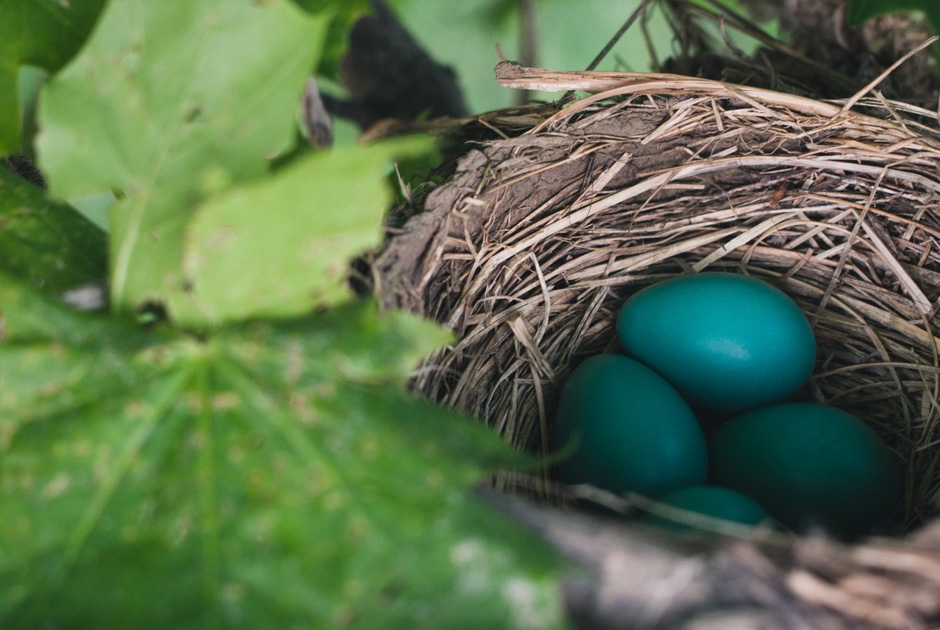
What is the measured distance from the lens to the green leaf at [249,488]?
0.37 metres

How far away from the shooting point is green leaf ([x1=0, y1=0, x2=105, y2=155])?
560 millimetres

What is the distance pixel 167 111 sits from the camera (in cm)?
45

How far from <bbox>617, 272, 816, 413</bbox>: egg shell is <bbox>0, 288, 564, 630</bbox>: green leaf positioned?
459 millimetres

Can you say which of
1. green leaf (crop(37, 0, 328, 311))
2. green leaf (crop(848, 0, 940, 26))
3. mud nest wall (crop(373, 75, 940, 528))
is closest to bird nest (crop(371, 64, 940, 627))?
mud nest wall (crop(373, 75, 940, 528))

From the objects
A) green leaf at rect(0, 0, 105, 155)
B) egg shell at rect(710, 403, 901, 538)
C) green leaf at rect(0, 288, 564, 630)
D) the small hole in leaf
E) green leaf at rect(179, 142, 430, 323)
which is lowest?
egg shell at rect(710, 403, 901, 538)

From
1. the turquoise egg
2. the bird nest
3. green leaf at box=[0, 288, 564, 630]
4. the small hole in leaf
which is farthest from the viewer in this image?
the bird nest

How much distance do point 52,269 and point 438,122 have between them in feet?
1.41

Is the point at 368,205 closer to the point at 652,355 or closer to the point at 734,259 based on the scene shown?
the point at 652,355

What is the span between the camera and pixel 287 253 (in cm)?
44

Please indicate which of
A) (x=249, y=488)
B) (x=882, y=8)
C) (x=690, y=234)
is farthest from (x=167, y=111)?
(x=882, y=8)

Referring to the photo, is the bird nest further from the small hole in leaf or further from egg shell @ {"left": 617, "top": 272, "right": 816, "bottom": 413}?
the small hole in leaf

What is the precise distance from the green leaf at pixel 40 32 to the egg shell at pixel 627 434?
0.59 m

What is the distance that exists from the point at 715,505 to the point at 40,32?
719 millimetres

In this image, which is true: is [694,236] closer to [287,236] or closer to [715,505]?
[715,505]
